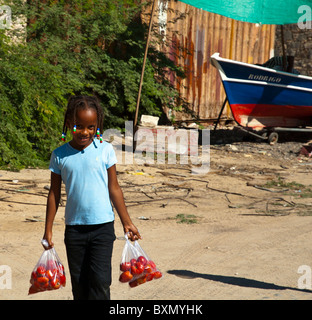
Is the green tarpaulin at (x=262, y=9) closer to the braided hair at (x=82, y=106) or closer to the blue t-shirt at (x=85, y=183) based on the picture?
the braided hair at (x=82, y=106)

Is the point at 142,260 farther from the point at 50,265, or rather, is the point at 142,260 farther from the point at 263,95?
the point at 263,95

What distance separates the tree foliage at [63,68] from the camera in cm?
839

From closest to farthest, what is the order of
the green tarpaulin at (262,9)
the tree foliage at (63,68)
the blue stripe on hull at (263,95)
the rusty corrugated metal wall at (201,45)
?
the tree foliage at (63,68) < the green tarpaulin at (262,9) < the blue stripe on hull at (263,95) < the rusty corrugated metal wall at (201,45)

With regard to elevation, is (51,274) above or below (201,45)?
below

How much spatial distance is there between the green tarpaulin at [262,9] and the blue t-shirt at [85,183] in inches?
290

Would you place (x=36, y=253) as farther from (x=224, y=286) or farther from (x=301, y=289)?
(x=301, y=289)

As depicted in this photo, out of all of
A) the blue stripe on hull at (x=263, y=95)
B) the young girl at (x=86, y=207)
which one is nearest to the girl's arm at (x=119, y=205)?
the young girl at (x=86, y=207)

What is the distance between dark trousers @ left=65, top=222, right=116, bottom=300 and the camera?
2.97m

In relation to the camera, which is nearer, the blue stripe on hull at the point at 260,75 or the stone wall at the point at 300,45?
the blue stripe on hull at the point at 260,75

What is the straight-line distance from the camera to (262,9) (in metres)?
10.4

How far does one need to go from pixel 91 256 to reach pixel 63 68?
26.4 feet

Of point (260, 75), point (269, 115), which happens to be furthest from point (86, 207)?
point (269, 115)

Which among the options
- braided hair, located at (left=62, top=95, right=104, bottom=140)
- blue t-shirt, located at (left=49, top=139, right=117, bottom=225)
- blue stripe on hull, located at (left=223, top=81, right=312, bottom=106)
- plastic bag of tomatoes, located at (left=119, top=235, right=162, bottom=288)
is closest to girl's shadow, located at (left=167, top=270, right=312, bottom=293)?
plastic bag of tomatoes, located at (left=119, top=235, right=162, bottom=288)
